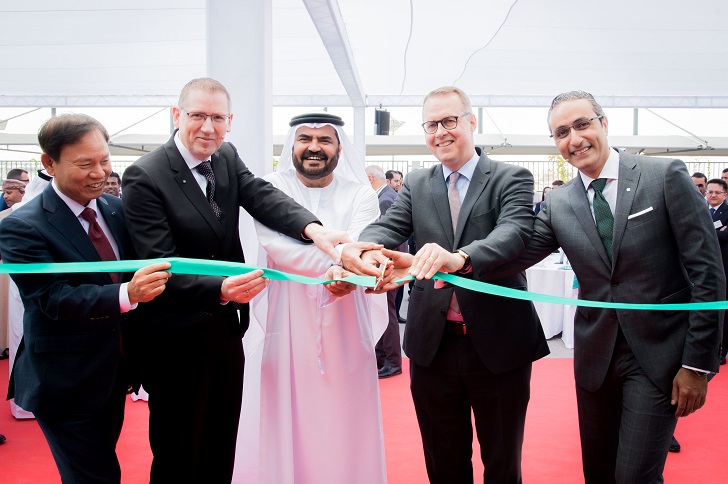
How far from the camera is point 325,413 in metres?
2.82

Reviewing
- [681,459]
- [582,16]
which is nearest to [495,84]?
[582,16]

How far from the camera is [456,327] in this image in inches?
97.6

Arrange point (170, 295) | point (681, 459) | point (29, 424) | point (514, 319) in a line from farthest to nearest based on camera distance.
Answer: point (29, 424)
point (681, 459)
point (514, 319)
point (170, 295)

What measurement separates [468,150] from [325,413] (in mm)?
1456

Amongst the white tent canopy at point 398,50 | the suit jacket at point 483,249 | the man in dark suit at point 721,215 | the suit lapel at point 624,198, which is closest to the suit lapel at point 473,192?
the suit jacket at point 483,249

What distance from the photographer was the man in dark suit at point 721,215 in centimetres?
631

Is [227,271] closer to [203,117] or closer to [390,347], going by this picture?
[203,117]

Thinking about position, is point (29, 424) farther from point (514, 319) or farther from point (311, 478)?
point (514, 319)

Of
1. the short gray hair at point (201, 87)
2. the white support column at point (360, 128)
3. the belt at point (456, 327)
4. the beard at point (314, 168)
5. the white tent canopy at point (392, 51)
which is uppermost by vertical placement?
the white tent canopy at point (392, 51)

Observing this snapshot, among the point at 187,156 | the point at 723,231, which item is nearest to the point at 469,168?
the point at 187,156

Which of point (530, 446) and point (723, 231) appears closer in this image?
point (530, 446)

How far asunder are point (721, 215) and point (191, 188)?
6580 millimetres

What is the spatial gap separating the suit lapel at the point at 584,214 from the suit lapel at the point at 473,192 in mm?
366

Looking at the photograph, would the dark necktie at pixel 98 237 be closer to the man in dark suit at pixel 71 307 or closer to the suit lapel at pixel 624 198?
the man in dark suit at pixel 71 307
